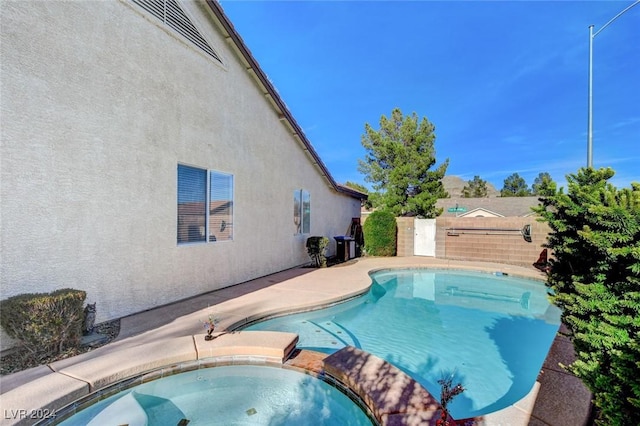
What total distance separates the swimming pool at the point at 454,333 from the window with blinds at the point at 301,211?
4.11 metres

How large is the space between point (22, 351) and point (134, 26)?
5946 millimetres

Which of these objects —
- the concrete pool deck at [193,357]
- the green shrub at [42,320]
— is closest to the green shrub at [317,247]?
the concrete pool deck at [193,357]

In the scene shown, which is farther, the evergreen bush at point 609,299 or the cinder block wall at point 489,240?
the cinder block wall at point 489,240

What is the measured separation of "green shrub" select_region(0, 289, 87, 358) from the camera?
398 cm

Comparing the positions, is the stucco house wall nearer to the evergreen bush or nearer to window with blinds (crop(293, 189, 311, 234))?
window with blinds (crop(293, 189, 311, 234))

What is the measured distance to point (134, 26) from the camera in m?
5.85

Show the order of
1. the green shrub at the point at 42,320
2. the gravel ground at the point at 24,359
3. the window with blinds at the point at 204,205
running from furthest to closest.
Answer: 1. the window with blinds at the point at 204,205
2. the green shrub at the point at 42,320
3. the gravel ground at the point at 24,359

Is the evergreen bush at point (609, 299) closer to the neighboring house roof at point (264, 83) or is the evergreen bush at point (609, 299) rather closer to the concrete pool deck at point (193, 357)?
the concrete pool deck at point (193, 357)

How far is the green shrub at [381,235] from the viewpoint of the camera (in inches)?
642

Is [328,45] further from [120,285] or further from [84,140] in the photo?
[120,285]

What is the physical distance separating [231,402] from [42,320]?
2880mm

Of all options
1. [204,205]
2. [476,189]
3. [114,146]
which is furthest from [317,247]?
[476,189]

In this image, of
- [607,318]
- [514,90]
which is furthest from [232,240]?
[514,90]

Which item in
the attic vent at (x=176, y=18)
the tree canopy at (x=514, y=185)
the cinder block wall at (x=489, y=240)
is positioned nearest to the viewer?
the attic vent at (x=176, y=18)
